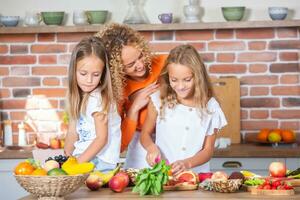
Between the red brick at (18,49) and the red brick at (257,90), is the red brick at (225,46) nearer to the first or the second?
the red brick at (257,90)

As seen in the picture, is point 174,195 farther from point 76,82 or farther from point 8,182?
point 8,182

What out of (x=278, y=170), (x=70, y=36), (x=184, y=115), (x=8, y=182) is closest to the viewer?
(x=278, y=170)

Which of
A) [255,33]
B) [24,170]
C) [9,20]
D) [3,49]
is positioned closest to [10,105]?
[3,49]

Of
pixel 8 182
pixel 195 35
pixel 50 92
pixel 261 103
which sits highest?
pixel 195 35

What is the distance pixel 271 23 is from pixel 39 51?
1658mm

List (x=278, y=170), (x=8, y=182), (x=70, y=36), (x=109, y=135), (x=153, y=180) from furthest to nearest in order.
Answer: (x=70, y=36) → (x=8, y=182) → (x=109, y=135) → (x=278, y=170) → (x=153, y=180)

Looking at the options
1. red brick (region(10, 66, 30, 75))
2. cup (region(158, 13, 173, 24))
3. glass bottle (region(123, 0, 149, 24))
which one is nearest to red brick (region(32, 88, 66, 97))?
red brick (region(10, 66, 30, 75))

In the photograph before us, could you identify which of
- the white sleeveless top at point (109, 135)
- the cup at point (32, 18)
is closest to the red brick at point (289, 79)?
the cup at point (32, 18)

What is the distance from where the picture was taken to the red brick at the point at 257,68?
5625mm

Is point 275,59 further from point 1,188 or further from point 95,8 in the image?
point 1,188

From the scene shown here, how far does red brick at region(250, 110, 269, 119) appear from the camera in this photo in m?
5.63

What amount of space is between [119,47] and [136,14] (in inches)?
72.3

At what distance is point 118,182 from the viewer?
10.7 feet

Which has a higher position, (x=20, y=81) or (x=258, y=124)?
(x=20, y=81)
